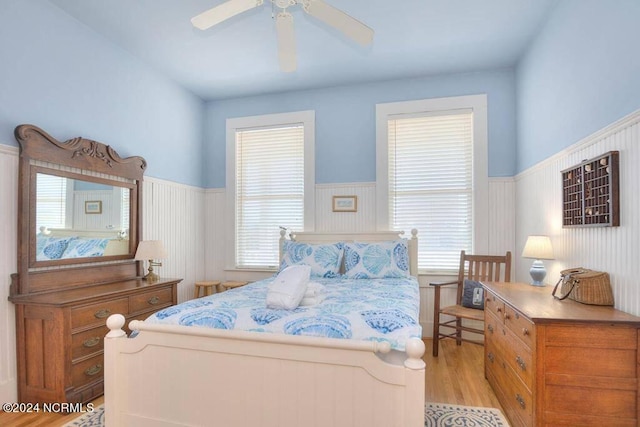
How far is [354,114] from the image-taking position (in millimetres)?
4098

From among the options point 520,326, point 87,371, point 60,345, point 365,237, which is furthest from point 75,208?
point 520,326

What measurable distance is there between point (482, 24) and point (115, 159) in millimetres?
3412

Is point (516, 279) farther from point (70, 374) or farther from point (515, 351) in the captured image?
point (70, 374)

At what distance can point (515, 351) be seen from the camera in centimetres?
201

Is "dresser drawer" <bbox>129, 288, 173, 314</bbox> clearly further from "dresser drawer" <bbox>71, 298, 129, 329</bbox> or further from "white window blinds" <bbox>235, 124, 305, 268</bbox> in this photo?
"white window blinds" <bbox>235, 124, 305, 268</bbox>

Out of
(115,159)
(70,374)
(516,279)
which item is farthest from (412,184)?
(70,374)

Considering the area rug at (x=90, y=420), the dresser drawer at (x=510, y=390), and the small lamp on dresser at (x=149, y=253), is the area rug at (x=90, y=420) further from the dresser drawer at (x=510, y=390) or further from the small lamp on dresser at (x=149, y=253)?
the dresser drawer at (x=510, y=390)

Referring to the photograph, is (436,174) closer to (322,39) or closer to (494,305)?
(494,305)

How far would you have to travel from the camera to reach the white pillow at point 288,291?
192 centimetres

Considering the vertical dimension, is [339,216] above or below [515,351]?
above

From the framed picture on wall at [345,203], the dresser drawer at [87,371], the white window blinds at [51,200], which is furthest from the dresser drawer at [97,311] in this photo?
the framed picture on wall at [345,203]

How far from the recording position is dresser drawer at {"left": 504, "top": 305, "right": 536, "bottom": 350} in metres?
1.75

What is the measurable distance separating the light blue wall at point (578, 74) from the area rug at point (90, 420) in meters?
3.52

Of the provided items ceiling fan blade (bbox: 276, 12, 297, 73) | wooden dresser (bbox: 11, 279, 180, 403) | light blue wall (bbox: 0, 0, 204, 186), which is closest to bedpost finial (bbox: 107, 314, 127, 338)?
wooden dresser (bbox: 11, 279, 180, 403)
